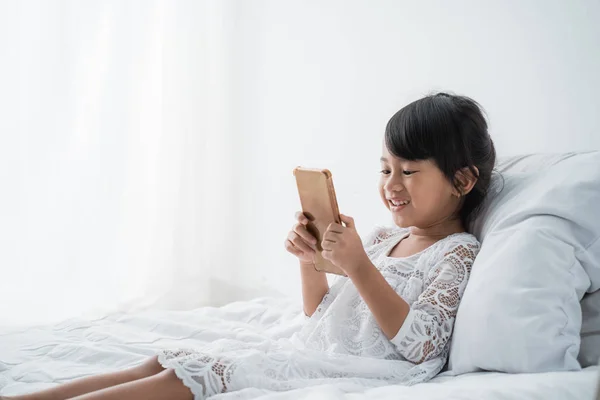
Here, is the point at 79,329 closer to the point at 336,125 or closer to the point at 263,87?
the point at 336,125

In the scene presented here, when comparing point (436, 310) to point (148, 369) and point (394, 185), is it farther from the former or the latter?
point (148, 369)

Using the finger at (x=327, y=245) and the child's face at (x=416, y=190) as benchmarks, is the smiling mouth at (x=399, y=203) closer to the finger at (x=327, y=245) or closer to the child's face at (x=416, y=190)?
the child's face at (x=416, y=190)

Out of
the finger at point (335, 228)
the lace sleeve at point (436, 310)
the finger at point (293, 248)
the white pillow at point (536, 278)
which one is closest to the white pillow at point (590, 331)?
the white pillow at point (536, 278)

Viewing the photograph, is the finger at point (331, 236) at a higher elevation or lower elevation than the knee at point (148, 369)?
higher

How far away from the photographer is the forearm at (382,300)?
1.09m

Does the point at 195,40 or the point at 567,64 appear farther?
the point at 195,40

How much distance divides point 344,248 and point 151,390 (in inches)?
15.9

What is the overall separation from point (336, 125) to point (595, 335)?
57.7 inches

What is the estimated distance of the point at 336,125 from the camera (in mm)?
2377

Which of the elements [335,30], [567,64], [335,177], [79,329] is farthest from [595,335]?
[335,30]

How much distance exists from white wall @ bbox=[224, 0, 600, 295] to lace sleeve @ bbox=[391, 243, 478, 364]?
646mm

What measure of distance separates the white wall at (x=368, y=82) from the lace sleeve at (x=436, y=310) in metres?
0.65

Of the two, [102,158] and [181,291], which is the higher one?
[102,158]

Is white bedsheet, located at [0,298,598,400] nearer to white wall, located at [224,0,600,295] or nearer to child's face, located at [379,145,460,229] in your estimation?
child's face, located at [379,145,460,229]
